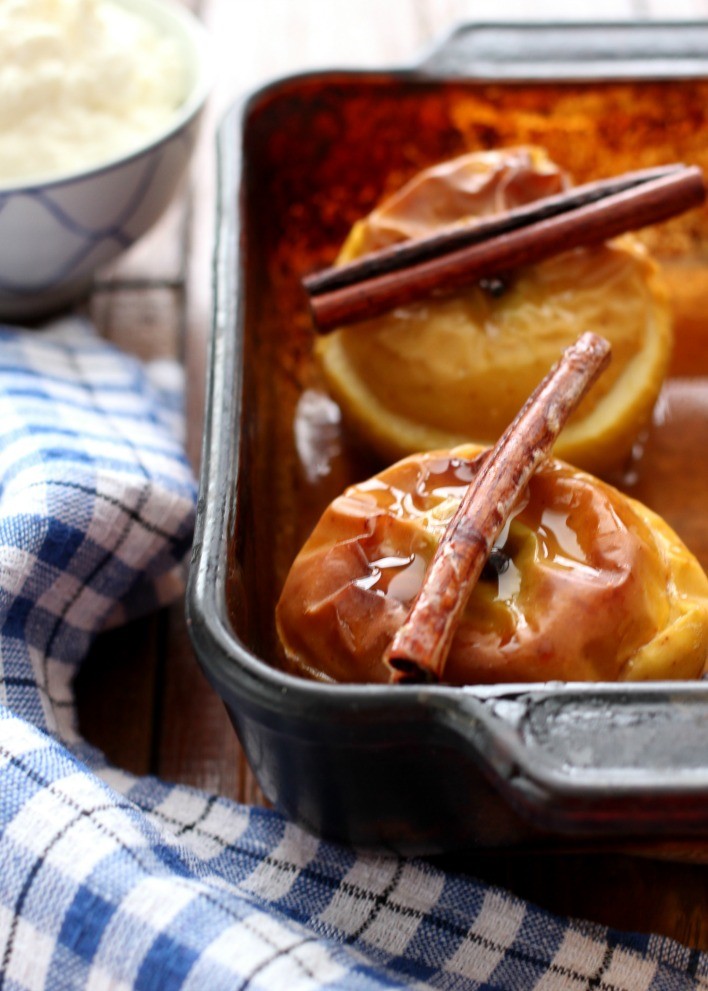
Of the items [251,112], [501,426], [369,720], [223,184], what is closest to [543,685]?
[369,720]

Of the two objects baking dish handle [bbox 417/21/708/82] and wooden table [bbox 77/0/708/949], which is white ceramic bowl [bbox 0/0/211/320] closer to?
wooden table [bbox 77/0/708/949]

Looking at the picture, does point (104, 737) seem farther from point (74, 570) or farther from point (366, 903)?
point (366, 903)

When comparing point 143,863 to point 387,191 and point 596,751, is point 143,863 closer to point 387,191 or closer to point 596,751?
point 596,751

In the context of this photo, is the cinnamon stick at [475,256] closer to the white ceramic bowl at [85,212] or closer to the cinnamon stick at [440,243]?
the cinnamon stick at [440,243]

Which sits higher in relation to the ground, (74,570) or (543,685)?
(543,685)

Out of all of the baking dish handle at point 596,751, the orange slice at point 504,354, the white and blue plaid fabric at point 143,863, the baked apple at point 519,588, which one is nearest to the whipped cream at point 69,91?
the white and blue plaid fabric at point 143,863

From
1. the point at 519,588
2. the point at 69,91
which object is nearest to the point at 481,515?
the point at 519,588

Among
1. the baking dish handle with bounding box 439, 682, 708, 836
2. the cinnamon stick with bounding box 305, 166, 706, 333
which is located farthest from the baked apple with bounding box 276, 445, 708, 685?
the cinnamon stick with bounding box 305, 166, 706, 333
